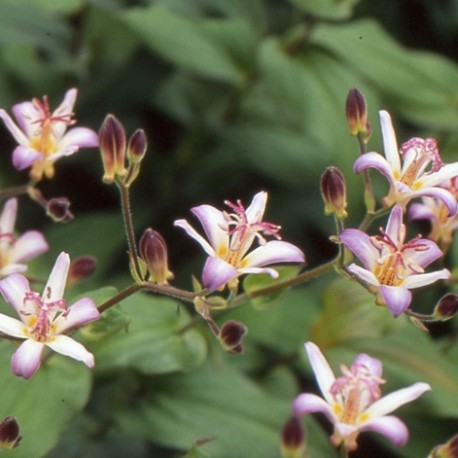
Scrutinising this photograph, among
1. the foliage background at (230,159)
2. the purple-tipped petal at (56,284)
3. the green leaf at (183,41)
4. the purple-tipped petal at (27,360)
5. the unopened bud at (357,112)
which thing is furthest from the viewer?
the green leaf at (183,41)

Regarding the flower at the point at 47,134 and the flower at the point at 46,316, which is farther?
the flower at the point at 47,134

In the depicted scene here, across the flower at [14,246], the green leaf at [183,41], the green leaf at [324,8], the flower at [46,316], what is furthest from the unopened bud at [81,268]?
the green leaf at [324,8]

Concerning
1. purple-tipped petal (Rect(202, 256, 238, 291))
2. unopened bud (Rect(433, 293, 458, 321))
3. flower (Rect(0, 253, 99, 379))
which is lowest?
flower (Rect(0, 253, 99, 379))

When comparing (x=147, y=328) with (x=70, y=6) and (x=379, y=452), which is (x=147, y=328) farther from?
(x=70, y=6)

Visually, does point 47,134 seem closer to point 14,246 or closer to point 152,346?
point 14,246

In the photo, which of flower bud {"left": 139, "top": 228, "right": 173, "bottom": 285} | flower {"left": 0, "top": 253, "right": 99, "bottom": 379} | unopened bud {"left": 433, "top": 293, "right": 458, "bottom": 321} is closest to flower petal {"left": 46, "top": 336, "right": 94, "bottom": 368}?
flower {"left": 0, "top": 253, "right": 99, "bottom": 379}

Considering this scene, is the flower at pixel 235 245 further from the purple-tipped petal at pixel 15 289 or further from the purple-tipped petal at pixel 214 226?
the purple-tipped petal at pixel 15 289

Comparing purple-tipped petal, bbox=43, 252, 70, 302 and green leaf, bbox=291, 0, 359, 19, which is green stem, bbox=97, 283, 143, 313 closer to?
purple-tipped petal, bbox=43, 252, 70, 302
